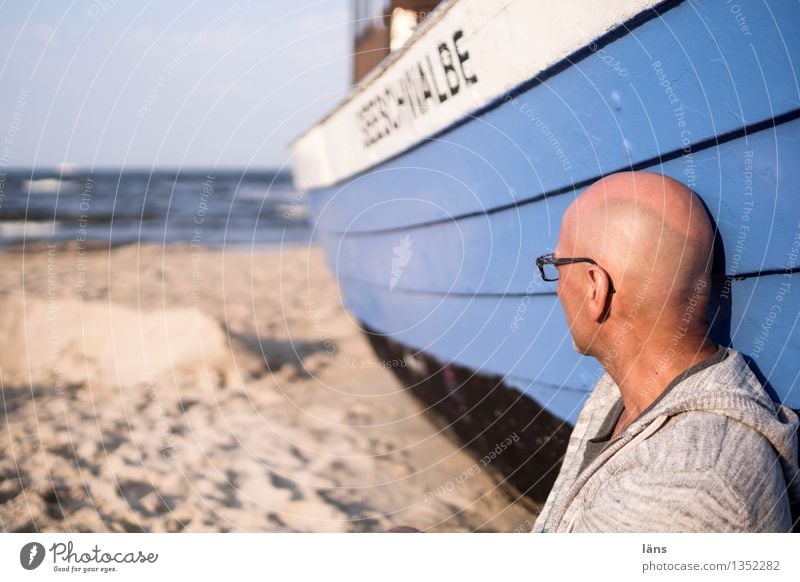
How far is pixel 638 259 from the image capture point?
3.14 ft

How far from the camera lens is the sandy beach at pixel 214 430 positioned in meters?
1.76

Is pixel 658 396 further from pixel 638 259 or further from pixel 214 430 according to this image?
pixel 214 430

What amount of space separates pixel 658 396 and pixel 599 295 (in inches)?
6.0

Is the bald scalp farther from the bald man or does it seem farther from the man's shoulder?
the man's shoulder

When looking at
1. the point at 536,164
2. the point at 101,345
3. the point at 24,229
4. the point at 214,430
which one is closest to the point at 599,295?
the point at 536,164


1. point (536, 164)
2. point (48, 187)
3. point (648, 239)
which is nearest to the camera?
point (648, 239)

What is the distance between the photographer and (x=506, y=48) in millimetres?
1277

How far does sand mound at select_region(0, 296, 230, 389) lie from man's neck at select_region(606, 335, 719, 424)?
189cm

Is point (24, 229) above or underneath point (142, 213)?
underneath
